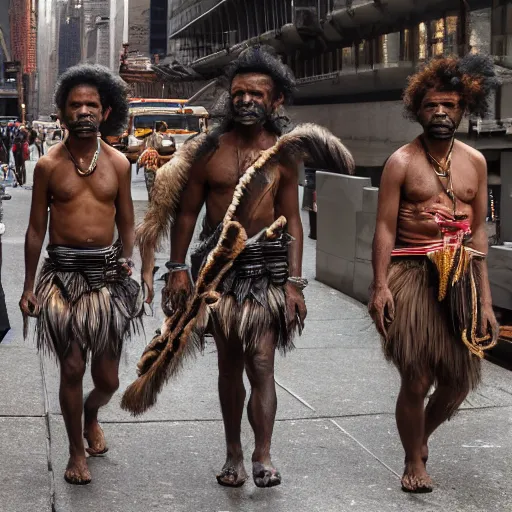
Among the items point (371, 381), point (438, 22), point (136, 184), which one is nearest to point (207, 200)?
point (371, 381)

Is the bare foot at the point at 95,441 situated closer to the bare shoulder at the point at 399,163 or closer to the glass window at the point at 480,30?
the bare shoulder at the point at 399,163

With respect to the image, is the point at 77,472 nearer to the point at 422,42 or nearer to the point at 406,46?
the point at 422,42

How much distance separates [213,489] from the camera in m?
6.15

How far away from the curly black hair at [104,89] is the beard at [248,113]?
79cm

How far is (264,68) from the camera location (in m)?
6.23

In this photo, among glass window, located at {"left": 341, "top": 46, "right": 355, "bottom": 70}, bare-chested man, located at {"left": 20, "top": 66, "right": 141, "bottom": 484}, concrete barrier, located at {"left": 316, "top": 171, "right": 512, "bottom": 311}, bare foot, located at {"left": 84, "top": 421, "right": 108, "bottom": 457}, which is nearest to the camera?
bare-chested man, located at {"left": 20, "top": 66, "right": 141, "bottom": 484}

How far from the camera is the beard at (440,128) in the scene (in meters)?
6.10

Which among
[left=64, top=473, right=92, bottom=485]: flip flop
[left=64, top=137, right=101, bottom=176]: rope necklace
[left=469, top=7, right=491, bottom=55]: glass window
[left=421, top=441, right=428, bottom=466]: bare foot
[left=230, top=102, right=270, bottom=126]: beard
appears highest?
[left=469, top=7, right=491, bottom=55]: glass window

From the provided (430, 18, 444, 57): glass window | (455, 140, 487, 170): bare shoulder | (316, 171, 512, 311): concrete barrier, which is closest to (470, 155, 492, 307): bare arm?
(455, 140, 487, 170): bare shoulder

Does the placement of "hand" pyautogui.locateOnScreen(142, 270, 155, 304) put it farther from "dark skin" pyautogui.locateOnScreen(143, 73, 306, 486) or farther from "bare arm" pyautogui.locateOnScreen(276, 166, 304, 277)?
"bare arm" pyautogui.locateOnScreen(276, 166, 304, 277)

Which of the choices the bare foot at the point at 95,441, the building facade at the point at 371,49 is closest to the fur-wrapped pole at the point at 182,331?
the bare foot at the point at 95,441

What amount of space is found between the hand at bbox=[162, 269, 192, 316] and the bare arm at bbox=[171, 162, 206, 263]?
0.07 metres

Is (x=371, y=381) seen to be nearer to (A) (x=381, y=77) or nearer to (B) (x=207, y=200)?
(B) (x=207, y=200)

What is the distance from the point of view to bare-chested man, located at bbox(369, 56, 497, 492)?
6117mm
